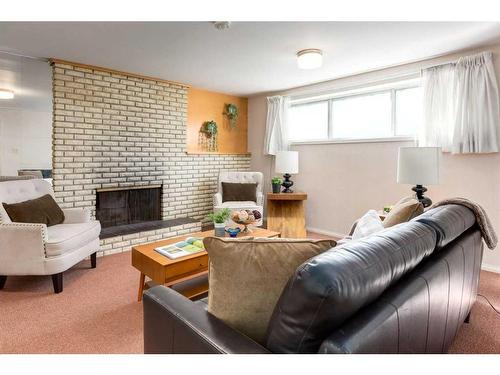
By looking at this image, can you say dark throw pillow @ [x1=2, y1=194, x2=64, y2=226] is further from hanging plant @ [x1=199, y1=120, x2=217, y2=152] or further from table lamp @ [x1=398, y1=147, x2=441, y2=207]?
table lamp @ [x1=398, y1=147, x2=441, y2=207]

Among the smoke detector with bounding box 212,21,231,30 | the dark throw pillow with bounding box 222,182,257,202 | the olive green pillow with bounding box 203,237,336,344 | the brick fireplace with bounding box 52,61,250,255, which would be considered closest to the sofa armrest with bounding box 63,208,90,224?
the brick fireplace with bounding box 52,61,250,255

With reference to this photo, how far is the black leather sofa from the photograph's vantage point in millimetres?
749

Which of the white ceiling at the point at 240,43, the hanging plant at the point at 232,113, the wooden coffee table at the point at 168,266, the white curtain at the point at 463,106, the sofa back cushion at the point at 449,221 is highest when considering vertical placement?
the white ceiling at the point at 240,43

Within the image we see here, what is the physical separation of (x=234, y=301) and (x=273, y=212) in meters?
3.30

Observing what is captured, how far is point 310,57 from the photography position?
3.02 metres

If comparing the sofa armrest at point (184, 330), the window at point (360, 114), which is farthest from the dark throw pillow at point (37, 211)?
the window at point (360, 114)

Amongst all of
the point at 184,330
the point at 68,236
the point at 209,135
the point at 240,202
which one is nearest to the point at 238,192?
the point at 240,202

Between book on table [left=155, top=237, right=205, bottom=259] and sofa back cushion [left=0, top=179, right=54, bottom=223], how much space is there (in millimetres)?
1385

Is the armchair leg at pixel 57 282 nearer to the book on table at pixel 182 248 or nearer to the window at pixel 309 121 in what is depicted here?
the book on table at pixel 182 248

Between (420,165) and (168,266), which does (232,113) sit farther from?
(168,266)

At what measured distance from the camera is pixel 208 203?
16.5 ft

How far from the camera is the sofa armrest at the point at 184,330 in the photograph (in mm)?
884

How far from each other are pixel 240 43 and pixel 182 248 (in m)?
1.94

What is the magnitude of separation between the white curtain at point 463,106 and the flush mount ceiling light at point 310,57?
1242 millimetres
